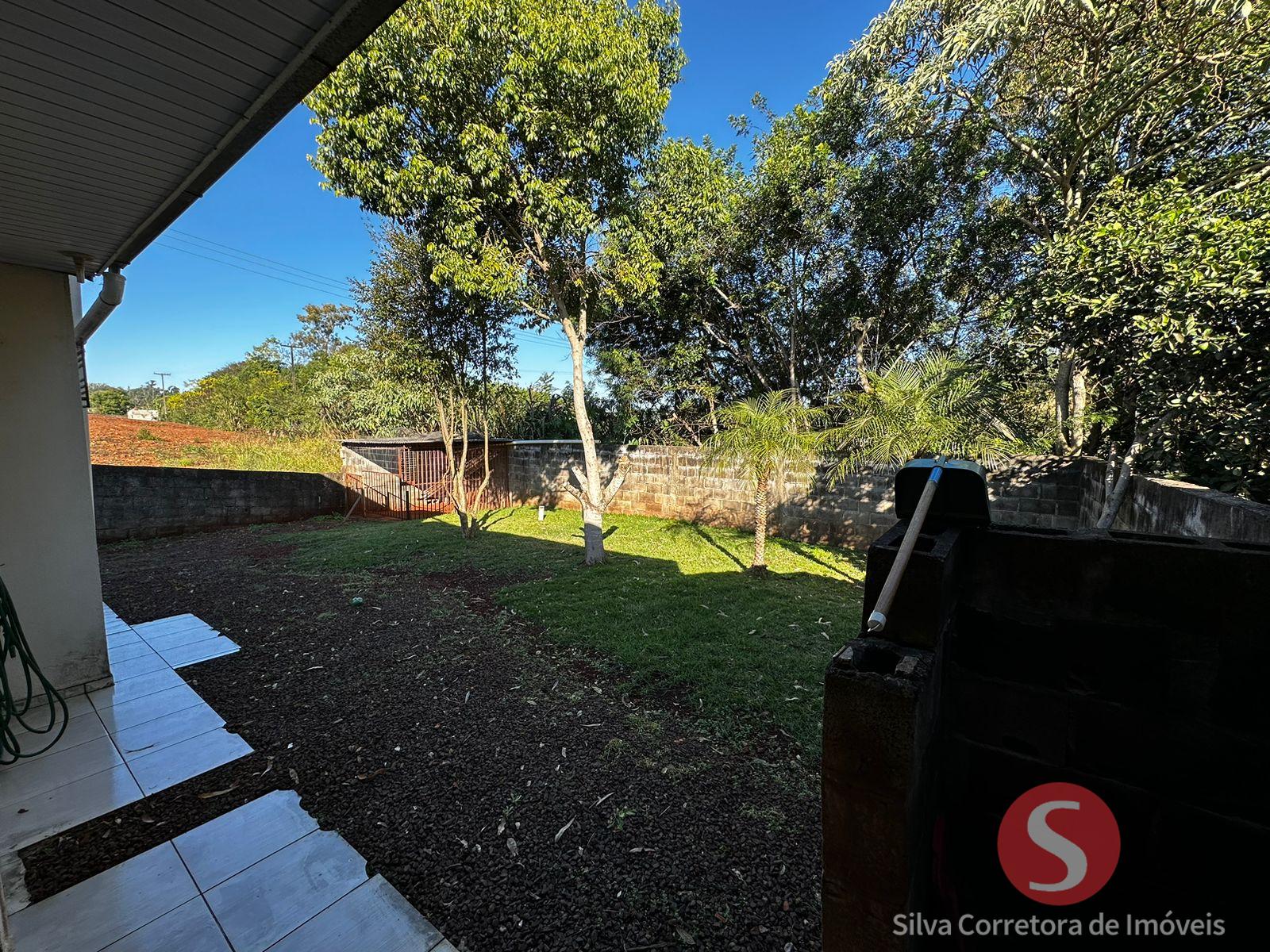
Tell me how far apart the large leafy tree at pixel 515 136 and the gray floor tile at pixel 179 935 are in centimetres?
430

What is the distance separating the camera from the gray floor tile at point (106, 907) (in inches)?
54.4

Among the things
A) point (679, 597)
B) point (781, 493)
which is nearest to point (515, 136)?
point (679, 597)

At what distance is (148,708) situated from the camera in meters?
2.64

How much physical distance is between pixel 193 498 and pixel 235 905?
27.8 ft

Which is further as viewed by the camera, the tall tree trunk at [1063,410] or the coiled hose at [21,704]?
the tall tree trunk at [1063,410]

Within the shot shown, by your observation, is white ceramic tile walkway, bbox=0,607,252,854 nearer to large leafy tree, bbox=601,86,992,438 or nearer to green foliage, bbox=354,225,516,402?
green foliage, bbox=354,225,516,402

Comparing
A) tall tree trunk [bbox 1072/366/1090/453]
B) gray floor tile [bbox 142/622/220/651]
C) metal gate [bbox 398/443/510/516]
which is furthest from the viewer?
metal gate [bbox 398/443/510/516]

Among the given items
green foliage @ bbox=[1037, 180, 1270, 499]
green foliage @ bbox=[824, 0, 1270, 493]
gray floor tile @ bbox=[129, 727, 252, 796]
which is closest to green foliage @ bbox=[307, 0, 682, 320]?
green foliage @ bbox=[824, 0, 1270, 493]

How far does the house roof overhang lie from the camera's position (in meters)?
1.14

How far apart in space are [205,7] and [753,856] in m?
2.89

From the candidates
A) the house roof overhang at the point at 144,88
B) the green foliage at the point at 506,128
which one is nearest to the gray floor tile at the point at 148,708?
the house roof overhang at the point at 144,88

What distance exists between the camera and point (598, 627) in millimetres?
3750

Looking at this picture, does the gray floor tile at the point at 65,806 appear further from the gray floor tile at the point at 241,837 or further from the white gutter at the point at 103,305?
the white gutter at the point at 103,305

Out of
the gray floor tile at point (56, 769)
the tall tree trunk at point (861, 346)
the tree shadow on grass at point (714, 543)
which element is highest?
the tall tree trunk at point (861, 346)
